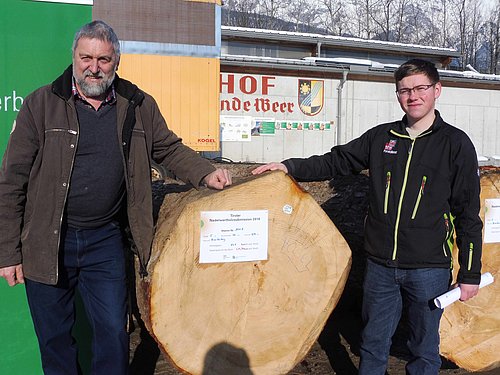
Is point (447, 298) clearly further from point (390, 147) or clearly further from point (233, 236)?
point (233, 236)

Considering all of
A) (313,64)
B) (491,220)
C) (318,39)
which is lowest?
(491,220)

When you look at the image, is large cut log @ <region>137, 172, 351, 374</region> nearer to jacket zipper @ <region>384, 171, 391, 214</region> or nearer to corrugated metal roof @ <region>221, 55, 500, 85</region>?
jacket zipper @ <region>384, 171, 391, 214</region>

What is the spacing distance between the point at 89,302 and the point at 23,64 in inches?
53.5

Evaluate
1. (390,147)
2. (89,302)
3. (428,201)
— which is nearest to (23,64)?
(89,302)

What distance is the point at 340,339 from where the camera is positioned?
4.65m

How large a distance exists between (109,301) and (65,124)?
0.89 metres

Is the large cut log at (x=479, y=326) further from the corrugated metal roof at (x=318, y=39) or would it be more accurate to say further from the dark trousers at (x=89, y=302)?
the corrugated metal roof at (x=318, y=39)

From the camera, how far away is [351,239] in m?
4.07

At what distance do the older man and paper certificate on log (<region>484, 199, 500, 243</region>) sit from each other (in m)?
1.83

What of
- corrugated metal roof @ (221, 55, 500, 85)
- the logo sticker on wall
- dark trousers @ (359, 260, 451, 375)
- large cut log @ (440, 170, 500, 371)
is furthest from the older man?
the logo sticker on wall

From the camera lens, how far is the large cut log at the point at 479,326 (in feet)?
11.8

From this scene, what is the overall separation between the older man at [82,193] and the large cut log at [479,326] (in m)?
1.81

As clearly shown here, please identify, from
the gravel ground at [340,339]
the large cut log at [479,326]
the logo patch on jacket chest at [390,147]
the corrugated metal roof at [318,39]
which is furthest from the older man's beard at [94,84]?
the corrugated metal roof at [318,39]

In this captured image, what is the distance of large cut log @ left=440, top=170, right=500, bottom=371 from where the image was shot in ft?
11.8
